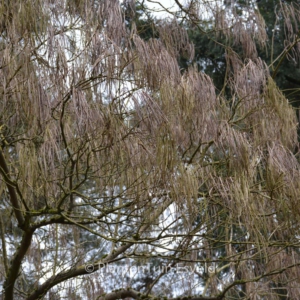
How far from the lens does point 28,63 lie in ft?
6.26

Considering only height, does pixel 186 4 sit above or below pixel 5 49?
above

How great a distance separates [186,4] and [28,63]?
1.17 meters

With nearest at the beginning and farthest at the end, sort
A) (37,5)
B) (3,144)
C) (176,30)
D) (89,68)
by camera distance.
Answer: (89,68)
(37,5)
(3,144)
(176,30)

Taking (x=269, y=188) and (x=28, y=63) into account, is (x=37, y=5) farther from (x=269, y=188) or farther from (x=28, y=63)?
(x=269, y=188)

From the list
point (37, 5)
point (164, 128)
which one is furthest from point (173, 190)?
point (37, 5)

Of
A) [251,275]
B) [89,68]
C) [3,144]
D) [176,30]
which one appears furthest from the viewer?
[251,275]

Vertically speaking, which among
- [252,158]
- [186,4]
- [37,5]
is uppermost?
[186,4]

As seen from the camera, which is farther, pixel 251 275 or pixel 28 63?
pixel 251 275

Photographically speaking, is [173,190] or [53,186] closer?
[173,190]

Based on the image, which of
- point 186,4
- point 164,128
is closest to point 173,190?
point 164,128

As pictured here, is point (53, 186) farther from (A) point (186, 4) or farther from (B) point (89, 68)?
(A) point (186, 4)

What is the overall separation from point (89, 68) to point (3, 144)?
0.54 metres

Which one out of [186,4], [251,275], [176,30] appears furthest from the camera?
[251,275]

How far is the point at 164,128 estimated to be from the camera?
1.89 metres
